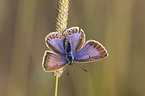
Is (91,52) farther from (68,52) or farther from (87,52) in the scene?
(68,52)

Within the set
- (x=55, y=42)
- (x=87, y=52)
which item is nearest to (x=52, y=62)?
(x=55, y=42)

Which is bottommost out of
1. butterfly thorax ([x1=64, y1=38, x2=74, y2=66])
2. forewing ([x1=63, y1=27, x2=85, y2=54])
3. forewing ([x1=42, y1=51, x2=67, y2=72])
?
forewing ([x1=42, y1=51, x2=67, y2=72])

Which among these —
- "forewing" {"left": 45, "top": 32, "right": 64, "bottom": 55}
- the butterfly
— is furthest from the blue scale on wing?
"forewing" {"left": 45, "top": 32, "right": 64, "bottom": 55}

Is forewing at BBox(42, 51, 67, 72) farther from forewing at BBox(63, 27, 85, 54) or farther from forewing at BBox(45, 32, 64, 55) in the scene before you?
forewing at BBox(63, 27, 85, 54)

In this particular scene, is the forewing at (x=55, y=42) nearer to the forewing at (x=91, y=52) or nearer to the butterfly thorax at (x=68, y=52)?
the butterfly thorax at (x=68, y=52)

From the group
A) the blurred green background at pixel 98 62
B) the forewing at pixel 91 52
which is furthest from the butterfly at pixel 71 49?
the blurred green background at pixel 98 62

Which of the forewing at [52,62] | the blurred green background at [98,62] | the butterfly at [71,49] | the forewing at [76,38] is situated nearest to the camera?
the forewing at [52,62]
